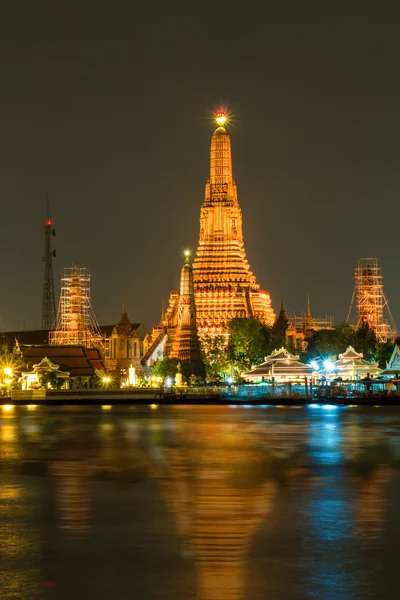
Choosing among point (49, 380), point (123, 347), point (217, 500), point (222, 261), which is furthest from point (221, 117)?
point (217, 500)

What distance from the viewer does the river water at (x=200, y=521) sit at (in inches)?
528

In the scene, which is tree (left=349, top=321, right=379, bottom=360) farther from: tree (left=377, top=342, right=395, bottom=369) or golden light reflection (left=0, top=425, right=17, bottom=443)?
golden light reflection (left=0, top=425, right=17, bottom=443)

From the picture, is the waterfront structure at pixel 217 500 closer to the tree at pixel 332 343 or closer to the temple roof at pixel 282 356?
the temple roof at pixel 282 356

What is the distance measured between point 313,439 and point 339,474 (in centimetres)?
1197

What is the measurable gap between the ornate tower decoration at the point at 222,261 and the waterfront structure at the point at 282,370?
101ft

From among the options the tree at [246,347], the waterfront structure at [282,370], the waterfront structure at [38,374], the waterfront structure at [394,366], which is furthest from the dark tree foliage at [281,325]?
A: the waterfront structure at [394,366]

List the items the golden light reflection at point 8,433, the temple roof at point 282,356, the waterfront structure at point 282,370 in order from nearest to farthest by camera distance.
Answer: the golden light reflection at point 8,433, the waterfront structure at point 282,370, the temple roof at point 282,356

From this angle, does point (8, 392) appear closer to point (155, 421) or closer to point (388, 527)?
point (155, 421)

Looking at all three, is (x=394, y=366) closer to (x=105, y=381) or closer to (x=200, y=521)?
(x=105, y=381)

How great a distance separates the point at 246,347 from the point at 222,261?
24.5 metres

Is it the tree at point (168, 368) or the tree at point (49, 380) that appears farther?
the tree at point (168, 368)

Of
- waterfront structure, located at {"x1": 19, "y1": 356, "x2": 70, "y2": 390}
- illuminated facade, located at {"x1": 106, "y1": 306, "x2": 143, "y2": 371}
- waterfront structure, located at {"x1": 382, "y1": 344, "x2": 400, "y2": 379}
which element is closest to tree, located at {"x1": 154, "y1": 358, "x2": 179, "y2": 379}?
waterfront structure, located at {"x1": 19, "y1": 356, "x2": 70, "y2": 390}

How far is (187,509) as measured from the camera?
19469mm

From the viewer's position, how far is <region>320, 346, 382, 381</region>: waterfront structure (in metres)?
91.5
